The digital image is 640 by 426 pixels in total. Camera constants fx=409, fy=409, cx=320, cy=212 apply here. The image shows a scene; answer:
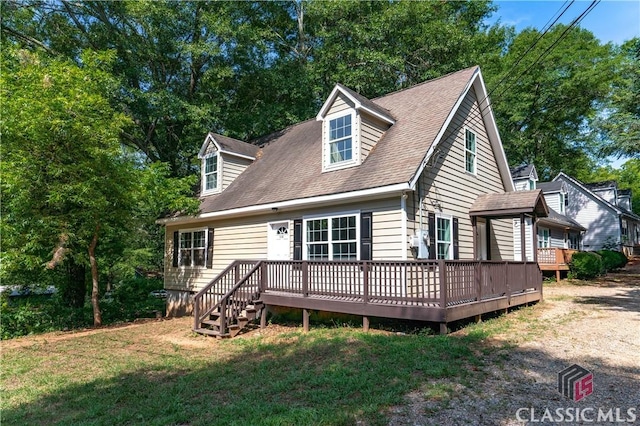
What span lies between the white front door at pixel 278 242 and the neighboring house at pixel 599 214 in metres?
24.6

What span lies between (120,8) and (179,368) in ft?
57.8

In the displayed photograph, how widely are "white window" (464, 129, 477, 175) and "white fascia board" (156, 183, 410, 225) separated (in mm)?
4274

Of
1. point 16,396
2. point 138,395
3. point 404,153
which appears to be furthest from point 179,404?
point 404,153

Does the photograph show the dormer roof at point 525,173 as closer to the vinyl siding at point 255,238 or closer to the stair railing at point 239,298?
the vinyl siding at point 255,238

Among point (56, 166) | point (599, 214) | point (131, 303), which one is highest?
point (599, 214)

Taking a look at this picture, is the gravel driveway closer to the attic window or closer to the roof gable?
the roof gable

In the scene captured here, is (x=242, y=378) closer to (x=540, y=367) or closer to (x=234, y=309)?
(x=234, y=309)

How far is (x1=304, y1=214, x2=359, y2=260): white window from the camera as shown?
1022 centimetres

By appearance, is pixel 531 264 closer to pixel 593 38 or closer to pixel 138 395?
pixel 138 395

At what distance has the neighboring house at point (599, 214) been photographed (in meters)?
29.7

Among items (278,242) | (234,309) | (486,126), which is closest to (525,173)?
(486,126)

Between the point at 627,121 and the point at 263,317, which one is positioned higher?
the point at 627,121

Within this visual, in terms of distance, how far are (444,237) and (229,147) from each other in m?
9.10

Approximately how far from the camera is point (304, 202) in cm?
1077
